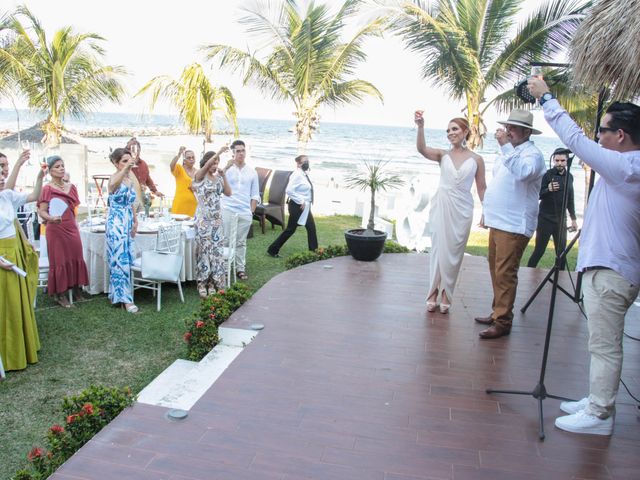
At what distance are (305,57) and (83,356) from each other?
9953 millimetres

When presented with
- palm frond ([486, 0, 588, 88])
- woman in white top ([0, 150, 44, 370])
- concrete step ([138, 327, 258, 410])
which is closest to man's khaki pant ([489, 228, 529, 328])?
concrete step ([138, 327, 258, 410])

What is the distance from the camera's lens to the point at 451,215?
208 inches

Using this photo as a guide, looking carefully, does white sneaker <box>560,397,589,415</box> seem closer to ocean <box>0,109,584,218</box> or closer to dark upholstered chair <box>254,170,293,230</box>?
ocean <box>0,109,584,218</box>

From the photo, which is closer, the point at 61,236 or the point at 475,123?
the point at 61,236

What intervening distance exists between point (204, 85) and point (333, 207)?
4495 millimetres

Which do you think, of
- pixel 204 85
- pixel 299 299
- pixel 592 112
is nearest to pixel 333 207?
pixel 204 85

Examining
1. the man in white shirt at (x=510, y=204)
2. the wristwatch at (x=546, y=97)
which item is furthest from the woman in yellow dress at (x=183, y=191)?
the wristwatch at (x=546, y=97)

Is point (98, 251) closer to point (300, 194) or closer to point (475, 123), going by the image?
point (300, 194)

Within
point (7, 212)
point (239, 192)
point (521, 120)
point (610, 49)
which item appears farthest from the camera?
point (239, 192)

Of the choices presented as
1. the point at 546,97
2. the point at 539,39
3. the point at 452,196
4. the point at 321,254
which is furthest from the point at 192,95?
the point at 546,97

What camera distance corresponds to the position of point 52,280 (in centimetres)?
626

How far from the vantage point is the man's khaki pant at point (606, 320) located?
3027 mm

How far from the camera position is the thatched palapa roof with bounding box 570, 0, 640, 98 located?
152 inches

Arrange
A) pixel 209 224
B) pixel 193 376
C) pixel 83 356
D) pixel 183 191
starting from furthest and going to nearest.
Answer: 1. pixel 183 191
2. pixel 209 224
3. pixel 83 356
4. pixel 193 376
